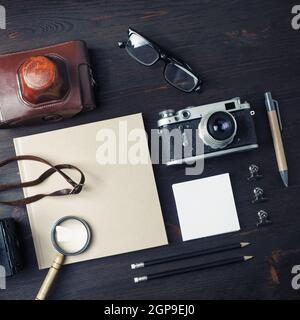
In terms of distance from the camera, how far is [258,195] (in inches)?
39.7

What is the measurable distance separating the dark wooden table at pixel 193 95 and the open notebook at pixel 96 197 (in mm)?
19

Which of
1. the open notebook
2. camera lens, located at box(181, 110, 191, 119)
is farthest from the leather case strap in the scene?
camera lens, located at box(181, 110, 191, 119)

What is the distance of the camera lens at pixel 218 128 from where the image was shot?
3.10ft

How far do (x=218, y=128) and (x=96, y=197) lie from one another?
279 millimetres

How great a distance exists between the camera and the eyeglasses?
3.28 ft

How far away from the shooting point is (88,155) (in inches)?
39.7

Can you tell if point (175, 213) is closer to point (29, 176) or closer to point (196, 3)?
point (29, 176)

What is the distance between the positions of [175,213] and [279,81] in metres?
0.35

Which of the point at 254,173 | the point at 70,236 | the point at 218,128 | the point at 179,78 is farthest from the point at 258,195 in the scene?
the point at 70,236

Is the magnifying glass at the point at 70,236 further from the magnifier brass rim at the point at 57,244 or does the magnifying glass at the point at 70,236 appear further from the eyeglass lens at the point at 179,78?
the eyeglass lens at the point at 179,78

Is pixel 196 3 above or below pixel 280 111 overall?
above

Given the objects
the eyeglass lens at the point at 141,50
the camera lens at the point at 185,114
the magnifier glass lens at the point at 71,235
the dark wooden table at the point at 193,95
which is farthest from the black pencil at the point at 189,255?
the eyeglass lens at the point at 141,50

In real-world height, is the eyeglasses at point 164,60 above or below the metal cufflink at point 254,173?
above
